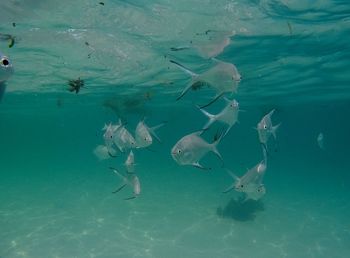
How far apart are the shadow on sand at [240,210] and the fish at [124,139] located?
1405 cm

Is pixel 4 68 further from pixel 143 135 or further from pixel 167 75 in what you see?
pixel 167 75

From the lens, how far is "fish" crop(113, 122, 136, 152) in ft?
22.6

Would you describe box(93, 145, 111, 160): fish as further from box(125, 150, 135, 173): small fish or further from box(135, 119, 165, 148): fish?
box(135, 119, 165, 148): fish

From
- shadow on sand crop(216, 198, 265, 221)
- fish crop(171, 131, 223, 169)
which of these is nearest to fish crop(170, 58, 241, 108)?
fish crop(171, 131, 223, 169)

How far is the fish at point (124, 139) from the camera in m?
6.88

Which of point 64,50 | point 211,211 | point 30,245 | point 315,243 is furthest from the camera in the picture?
point 211,211

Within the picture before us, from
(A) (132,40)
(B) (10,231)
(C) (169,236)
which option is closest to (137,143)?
(C) (169,236)

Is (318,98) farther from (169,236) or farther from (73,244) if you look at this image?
(73,244)

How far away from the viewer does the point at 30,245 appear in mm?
14906

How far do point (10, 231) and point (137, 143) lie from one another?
14014mm

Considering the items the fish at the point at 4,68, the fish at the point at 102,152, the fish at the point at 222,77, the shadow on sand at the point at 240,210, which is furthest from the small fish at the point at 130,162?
the shadow on sand at the point at 240,210

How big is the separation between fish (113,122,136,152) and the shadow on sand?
14.1m

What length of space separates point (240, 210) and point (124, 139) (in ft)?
49.8

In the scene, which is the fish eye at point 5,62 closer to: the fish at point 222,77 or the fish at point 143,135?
the fish at point 222,77
